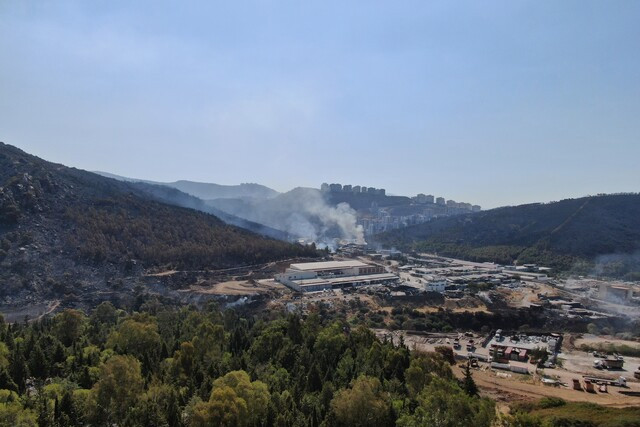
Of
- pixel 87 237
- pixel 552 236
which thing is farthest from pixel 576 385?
pixel 552 236

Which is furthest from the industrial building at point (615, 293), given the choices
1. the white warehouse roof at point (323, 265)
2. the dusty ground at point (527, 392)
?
the white warehouse roof at point (323, 265)

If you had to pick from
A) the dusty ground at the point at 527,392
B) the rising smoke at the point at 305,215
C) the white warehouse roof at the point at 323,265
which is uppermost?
the rising smoke at the point at 305,215

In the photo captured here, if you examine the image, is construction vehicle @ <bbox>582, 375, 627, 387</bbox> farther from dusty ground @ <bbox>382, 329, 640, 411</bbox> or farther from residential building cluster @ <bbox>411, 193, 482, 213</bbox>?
residential building cluster @ <bbox>411, 193, 482, 213</bbox>

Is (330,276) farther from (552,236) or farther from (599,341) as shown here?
(552,236)

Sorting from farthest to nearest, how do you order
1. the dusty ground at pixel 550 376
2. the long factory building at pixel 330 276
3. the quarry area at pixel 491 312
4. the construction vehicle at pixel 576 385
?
1. the long factory building at pixel 330 276
2. the quarry area at pixel 491 312
3. the construction vehicle at pixel 576 385
4. the dusty ground at pixel 550 376

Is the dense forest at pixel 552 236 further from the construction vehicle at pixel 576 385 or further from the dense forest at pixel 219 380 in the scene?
the dense forest at pixel 219 380
